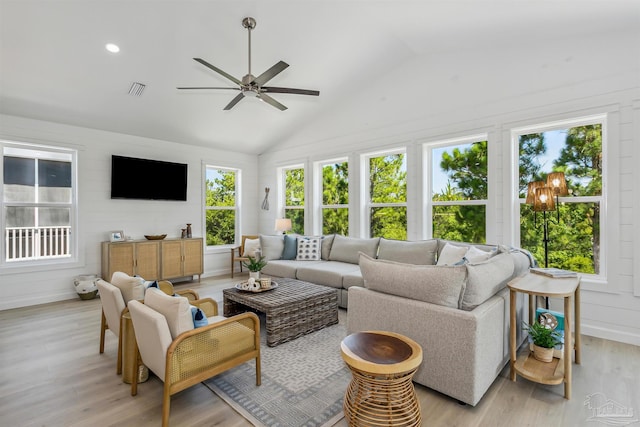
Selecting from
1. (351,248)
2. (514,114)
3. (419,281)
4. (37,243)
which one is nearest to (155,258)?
(37,243)

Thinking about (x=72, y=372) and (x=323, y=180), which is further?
(x=323, y=180)

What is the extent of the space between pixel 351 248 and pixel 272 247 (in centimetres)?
146

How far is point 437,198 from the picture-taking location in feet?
15.1

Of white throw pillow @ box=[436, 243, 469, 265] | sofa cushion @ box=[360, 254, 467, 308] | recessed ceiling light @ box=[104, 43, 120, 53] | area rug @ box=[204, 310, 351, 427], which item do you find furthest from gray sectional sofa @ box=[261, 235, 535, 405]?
recessed ceiling light @ box=[104, 43, 120, 53]

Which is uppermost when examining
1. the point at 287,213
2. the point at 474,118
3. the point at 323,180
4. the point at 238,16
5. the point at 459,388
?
the point at 238,16

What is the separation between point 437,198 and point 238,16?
139 inches

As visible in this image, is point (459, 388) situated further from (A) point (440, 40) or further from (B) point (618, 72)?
(A) point (440, 40)

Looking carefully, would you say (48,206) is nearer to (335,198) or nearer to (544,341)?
(335,198)

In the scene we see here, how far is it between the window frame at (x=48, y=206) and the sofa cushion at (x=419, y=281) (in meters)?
4.80

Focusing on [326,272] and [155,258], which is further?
[155,258]

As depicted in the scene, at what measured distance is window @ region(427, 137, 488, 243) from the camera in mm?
4191

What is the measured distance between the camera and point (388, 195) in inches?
204

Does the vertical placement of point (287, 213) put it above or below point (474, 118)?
below

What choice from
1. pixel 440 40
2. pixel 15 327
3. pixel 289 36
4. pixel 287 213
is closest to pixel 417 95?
pixel 440 40
